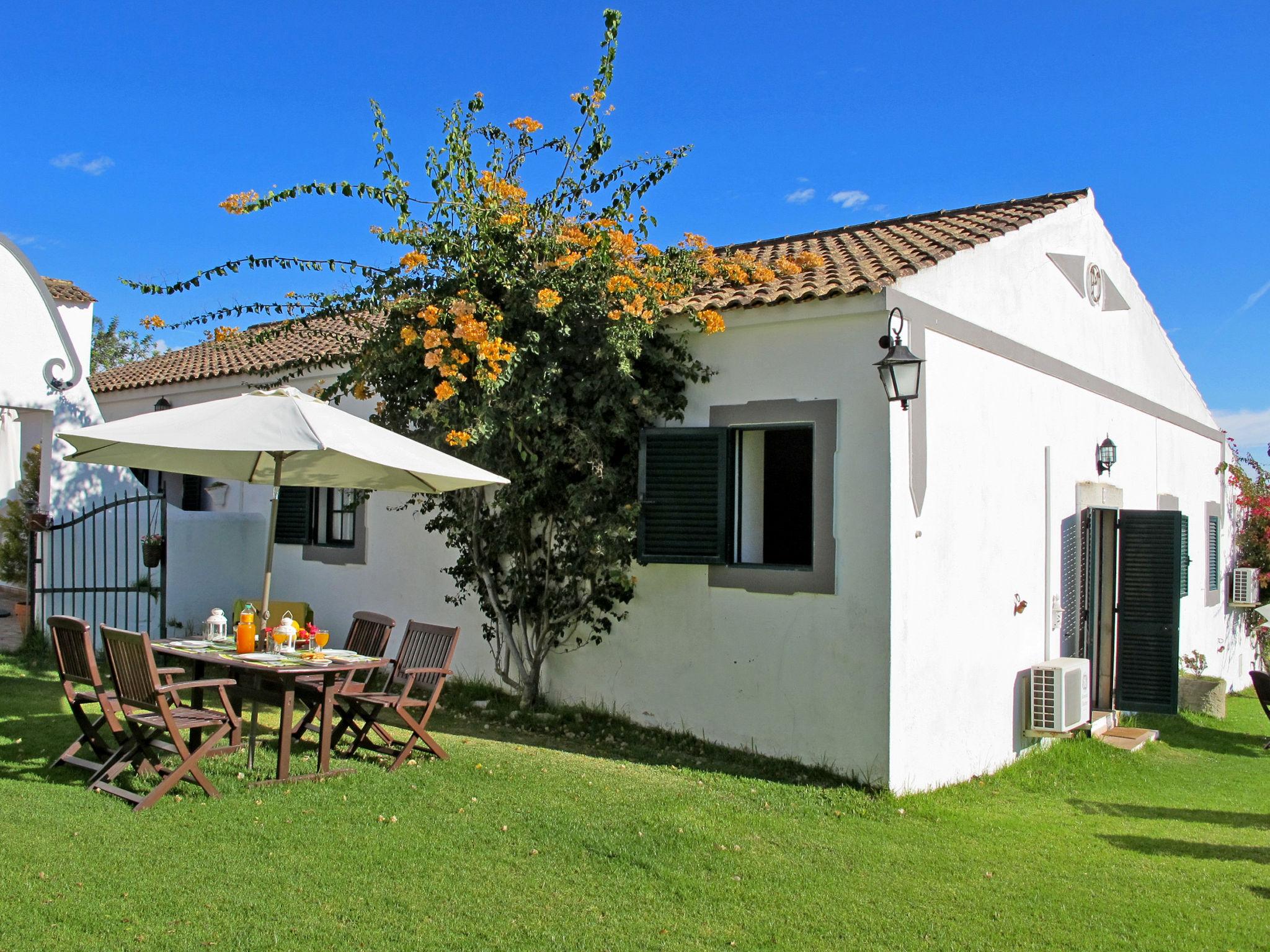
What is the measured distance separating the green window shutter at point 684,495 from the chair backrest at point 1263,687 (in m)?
5.66

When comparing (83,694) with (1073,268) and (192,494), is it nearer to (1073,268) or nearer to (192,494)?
(192,494)

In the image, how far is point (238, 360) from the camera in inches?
519

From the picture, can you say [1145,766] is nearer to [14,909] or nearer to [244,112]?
[14,909]

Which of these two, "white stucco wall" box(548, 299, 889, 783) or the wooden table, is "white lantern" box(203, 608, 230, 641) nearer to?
the wooden table

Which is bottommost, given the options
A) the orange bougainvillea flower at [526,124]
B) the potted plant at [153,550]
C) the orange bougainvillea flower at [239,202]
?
the potted plant at [153,550]

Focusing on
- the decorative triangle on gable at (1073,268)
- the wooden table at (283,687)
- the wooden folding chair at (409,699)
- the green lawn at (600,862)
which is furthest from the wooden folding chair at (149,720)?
the decorative triangle on gable at (1073,268)

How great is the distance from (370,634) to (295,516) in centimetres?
423

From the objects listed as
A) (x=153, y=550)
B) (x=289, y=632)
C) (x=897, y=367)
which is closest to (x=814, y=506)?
(x=897, y=367)

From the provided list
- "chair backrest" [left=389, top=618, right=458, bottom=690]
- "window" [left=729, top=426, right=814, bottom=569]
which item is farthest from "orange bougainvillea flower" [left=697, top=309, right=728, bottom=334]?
"window" [left=729, top=426, right=814, bottom=569]

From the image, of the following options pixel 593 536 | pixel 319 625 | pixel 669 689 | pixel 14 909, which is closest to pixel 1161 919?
pixel 669 689

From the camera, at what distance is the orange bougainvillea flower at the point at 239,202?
25.8 feet

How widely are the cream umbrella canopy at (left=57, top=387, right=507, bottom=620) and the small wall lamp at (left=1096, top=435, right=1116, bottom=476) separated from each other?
6.67 m

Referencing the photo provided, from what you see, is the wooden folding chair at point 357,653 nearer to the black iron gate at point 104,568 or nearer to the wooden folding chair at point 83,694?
the wooden folding chair at point 83,694

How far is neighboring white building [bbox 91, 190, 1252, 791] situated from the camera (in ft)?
23.4
